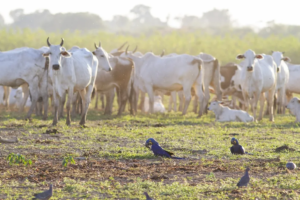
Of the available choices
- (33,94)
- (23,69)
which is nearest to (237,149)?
(33,94)

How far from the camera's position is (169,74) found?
57.8 feet

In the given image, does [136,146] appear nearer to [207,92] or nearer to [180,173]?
[180,173]

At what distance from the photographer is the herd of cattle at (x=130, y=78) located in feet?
42.4

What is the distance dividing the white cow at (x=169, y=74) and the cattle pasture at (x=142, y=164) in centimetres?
497

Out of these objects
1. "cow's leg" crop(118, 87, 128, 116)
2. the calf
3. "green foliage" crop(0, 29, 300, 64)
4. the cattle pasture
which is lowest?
the cattle pasture

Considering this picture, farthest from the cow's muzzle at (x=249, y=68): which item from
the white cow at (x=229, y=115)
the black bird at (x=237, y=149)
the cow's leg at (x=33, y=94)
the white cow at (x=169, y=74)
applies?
the black bird at (x=237, y=149)

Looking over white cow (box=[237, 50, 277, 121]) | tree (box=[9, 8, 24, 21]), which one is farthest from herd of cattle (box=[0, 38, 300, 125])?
tree (box=[9, 8, 24, 21])

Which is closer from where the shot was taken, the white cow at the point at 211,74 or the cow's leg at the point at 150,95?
the cow's leg at the point at 150,95

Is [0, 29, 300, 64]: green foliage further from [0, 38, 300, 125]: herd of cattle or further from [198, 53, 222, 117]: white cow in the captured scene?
[198, 53, 222, 117]: white cow

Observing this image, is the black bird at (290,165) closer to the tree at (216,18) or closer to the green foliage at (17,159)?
the green foliage at (17,159)

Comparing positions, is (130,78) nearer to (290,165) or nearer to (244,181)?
(290,165)

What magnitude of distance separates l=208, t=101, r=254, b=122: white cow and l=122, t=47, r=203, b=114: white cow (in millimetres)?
1905

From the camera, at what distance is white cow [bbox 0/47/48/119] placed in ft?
46.5

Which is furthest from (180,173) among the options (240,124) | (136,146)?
(240,124)
